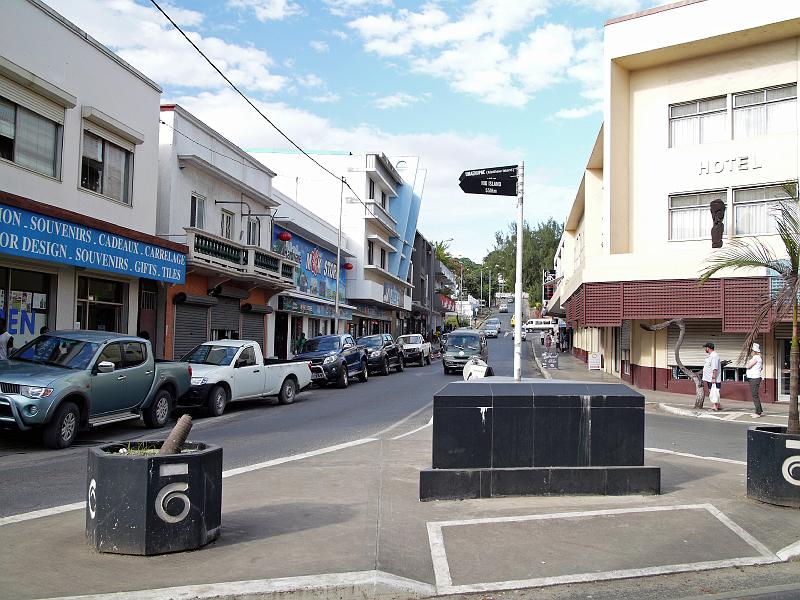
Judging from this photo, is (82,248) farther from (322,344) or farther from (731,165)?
(731,165)

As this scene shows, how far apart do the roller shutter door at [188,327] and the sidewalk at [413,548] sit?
16094mm

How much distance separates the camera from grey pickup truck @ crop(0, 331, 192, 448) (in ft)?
36.8

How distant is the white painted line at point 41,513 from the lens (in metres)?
7.02

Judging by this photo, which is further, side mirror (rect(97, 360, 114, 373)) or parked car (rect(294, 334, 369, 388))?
parked car (rect(294, 334, 369, 388))

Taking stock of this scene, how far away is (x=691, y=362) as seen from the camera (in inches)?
890

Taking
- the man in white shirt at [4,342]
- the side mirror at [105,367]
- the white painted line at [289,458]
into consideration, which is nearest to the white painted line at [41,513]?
the white painted line at [289,458]

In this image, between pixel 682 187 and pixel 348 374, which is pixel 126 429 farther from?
pixel 682 187

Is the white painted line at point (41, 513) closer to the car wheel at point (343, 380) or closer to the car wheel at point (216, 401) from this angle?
the car wheel at point (216, 401)

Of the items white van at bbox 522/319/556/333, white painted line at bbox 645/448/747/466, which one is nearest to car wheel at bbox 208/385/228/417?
white painted line at bbox 645/448/747/466

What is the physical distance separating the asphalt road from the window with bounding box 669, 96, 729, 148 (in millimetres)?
9575

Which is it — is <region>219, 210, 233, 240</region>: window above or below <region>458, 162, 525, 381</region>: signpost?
above

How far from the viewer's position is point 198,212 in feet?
85.5

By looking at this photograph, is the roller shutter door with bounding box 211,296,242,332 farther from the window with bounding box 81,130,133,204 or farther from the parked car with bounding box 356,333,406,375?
the window with bounding box 81,130,133,204

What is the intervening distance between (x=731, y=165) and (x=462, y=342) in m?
14.6
